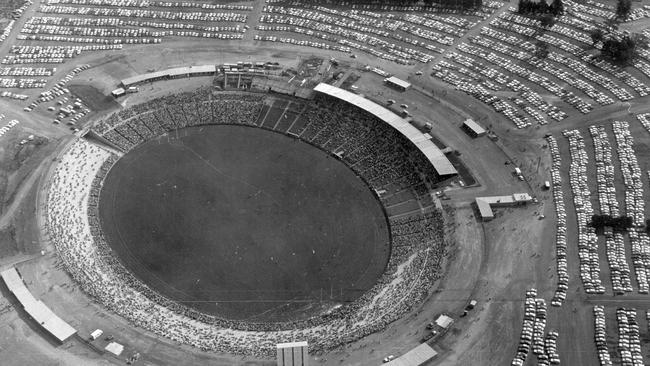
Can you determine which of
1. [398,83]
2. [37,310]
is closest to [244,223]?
[37,310]

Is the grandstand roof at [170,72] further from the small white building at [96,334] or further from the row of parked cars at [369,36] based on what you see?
the small white building at [96,334]

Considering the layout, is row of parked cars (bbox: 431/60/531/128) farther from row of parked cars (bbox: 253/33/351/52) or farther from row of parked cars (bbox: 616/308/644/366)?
row of parked cars (bbox: 616/308/644/366)

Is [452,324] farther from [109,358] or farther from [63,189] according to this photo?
[63,189]

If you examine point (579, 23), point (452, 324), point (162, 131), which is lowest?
point (452, 324)

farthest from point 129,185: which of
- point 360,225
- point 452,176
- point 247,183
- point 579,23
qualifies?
point 579,23

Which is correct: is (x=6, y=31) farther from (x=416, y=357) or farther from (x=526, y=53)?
(x=416, y=357)

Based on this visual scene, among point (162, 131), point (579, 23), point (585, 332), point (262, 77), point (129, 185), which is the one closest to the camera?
point (585, 332)
